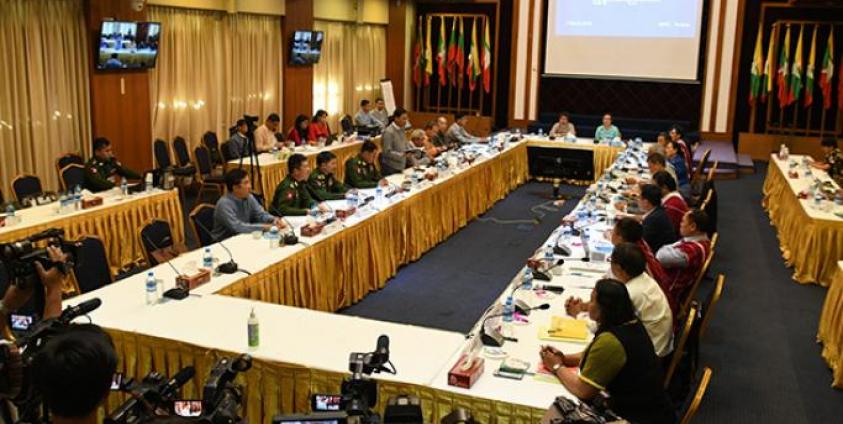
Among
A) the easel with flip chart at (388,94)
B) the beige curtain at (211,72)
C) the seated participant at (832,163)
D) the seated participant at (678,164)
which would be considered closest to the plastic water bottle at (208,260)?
the seated participant at (678,164)

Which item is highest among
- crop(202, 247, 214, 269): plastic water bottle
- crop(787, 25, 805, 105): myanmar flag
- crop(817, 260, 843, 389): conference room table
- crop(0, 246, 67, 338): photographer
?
crop(787, 25, 805, 105): myanmar flag

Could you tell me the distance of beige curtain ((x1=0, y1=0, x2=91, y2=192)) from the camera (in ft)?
27.0

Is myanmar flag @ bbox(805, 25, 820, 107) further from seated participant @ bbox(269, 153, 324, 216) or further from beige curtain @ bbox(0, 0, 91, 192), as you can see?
beige curtain @ bbox(0, 0, 91, 192)

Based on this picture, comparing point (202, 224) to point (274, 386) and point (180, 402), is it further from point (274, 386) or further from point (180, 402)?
point (180, 402)

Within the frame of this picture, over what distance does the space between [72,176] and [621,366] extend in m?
6.09

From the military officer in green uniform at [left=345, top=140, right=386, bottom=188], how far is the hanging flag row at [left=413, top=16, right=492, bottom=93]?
7.96 metres

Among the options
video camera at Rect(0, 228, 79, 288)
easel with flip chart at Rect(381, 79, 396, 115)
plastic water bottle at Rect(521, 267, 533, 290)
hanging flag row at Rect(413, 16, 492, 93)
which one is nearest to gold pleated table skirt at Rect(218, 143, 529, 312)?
video camera at Rect(0, 228, 79, 288)

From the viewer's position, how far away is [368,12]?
581 inches

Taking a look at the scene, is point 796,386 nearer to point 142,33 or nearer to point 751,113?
point 142,33

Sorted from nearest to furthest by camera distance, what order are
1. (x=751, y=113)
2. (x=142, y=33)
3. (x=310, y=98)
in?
(x=142, y=33)
(x=310, y=98)
(x=751, y=113)

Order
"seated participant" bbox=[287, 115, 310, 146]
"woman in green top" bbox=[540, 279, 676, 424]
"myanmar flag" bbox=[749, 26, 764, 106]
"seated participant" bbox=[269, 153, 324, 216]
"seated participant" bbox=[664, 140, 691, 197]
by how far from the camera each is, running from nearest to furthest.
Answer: "woman in green top" bbox=[540, 279, 676, 424] → "seated participant" bbox=[269, 153, 324, 216] → "seated participant" bbox=[664, 140, 691, 197] → "seated participant" bbox=[287, 115, 310, 146] → "myanmar flag" bbox=[749, 26, 764, 106]

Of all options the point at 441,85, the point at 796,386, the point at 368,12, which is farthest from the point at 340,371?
the point at 441,85

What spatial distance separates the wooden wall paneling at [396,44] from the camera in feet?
51.4

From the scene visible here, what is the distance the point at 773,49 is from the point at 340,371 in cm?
1261
